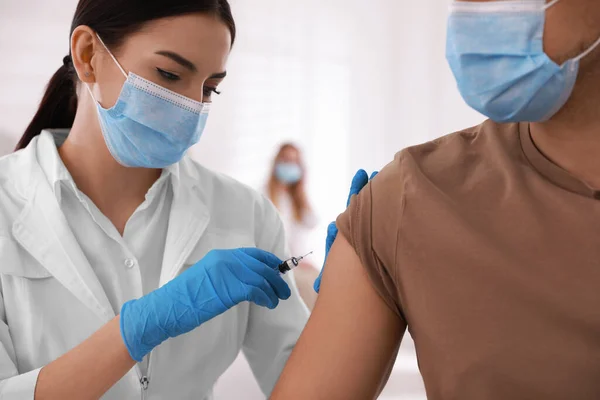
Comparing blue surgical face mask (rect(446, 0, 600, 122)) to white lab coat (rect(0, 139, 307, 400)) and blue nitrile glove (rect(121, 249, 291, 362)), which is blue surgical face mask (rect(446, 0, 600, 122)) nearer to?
blue nitrile glove (rect(121, 249, 291, 362))

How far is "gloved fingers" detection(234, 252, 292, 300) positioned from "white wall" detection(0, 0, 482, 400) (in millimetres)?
3126

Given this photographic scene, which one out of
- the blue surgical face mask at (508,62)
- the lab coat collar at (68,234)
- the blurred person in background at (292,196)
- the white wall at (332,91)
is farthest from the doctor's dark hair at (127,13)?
the white wall at (332,91)

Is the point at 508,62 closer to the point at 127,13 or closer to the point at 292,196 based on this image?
the point at 127,13

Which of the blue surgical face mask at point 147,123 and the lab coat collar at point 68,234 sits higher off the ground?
the blue surgical face mask at point 147,123

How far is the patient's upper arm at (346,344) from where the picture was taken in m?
1.01

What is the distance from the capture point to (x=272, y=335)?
159 cm

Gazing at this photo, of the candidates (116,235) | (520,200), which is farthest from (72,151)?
(520,200)

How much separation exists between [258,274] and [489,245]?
1.79 ft

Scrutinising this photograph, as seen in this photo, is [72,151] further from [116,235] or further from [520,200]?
[520,200]

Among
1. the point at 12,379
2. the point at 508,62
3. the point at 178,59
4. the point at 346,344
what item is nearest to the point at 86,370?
the point at 12,379

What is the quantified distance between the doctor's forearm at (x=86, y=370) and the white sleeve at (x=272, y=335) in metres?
0.40

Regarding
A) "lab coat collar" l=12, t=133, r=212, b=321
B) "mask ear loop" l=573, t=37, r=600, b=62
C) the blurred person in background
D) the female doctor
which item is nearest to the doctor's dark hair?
the female doctor

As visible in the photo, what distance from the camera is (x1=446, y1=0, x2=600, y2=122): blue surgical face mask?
96 cm

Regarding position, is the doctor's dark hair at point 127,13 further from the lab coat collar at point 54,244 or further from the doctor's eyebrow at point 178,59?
the lab coat collar at point 54,244
